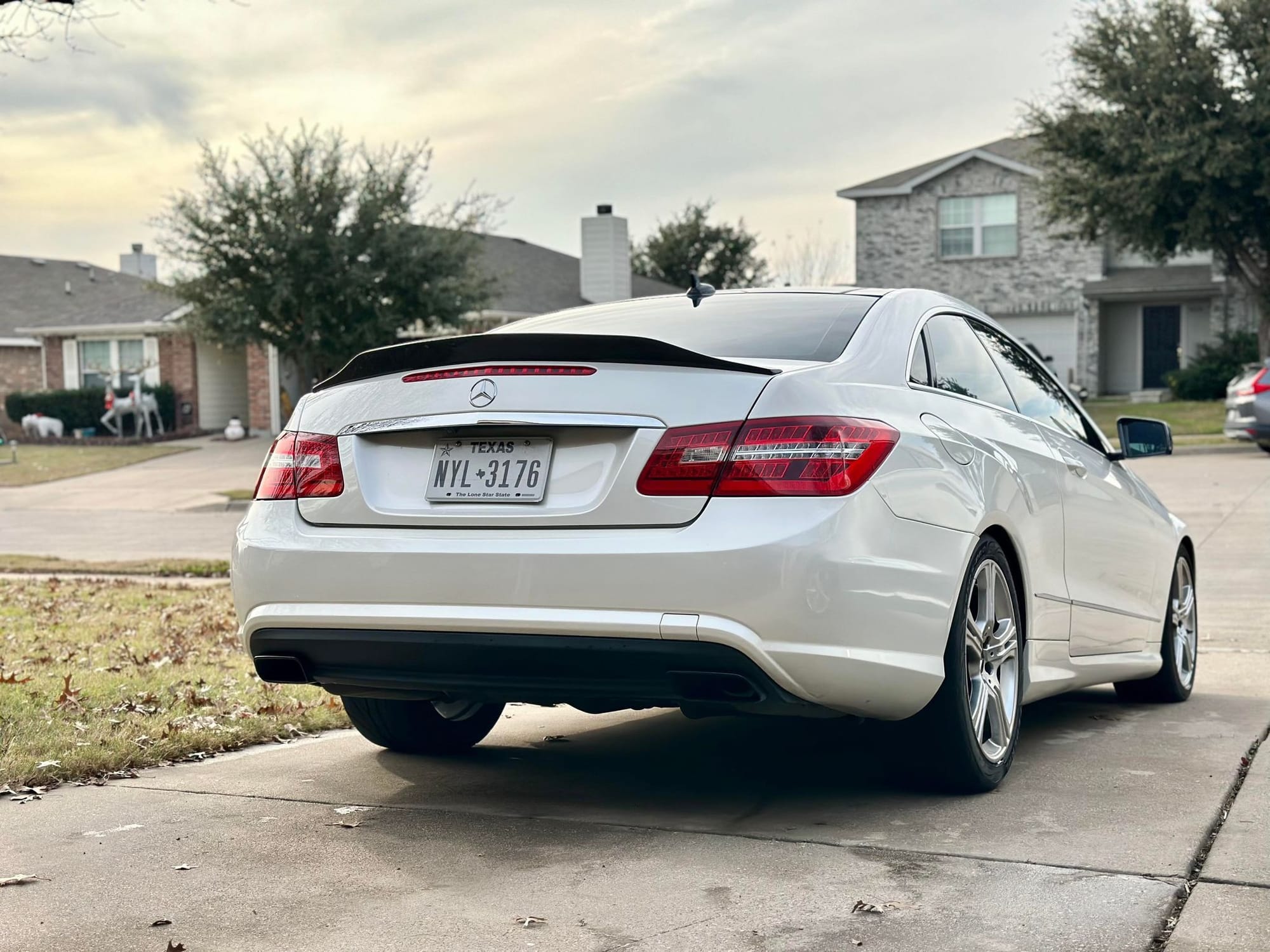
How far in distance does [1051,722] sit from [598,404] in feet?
9.71

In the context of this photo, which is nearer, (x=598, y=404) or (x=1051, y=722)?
(x=598, y=404)

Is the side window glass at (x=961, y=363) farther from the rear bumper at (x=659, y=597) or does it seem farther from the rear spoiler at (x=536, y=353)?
the rear spoiler at (x=536, y=353)

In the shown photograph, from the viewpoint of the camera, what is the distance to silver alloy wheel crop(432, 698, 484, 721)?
5.40m

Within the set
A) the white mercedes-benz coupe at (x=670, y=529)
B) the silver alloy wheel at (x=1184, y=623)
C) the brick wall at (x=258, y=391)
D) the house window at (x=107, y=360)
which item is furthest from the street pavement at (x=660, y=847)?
the house window at (x=107, y=360)

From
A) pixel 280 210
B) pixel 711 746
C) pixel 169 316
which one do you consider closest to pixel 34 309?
pixel 169 316

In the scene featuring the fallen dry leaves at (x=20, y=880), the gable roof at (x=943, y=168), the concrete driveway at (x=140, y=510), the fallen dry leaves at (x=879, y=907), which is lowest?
the concrete driveway at (x=140, y=510)

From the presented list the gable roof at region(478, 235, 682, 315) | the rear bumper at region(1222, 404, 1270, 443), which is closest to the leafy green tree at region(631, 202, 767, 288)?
the gable roof at region(478, 235, 682, 315)

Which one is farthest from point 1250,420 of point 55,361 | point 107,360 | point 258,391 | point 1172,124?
point 55,361

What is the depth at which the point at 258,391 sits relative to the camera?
39.6 metres

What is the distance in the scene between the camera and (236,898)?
12.1ft

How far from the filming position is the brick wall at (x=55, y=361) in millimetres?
43000

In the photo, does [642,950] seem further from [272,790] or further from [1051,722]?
[1051,722]

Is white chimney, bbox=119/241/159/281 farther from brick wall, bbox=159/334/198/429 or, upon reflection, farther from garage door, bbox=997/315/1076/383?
garage door, bbox=997/315/1076/383

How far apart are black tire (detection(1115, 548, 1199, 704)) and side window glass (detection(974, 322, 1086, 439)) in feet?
3.45
